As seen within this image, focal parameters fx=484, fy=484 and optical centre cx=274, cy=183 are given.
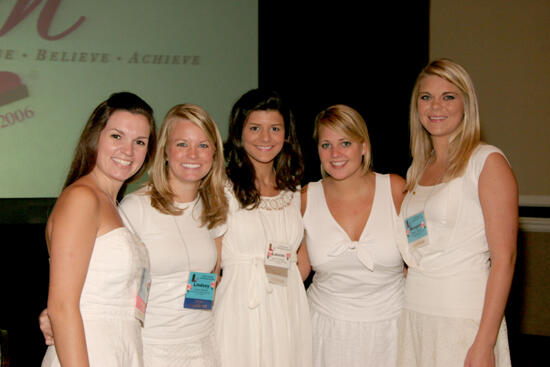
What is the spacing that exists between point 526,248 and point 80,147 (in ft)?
14.7

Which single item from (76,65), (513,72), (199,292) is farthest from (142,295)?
(513,72)

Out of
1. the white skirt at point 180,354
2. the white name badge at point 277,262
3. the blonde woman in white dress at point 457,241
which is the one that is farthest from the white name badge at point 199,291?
the blonde woman in white dress at point 457,241

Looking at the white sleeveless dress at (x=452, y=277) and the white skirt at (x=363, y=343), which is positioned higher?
the white sleeveless dress at (x=452, y=277)

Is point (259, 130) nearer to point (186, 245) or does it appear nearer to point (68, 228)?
point (186, 245)

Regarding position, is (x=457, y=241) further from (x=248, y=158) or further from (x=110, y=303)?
(x=110, y=303)

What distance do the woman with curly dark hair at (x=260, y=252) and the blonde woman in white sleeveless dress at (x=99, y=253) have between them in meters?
0.61

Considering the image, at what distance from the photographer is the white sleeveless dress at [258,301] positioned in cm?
221

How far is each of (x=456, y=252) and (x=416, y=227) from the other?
216 millimetres

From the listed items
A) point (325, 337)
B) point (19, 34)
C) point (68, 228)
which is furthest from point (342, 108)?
point (19, 34)

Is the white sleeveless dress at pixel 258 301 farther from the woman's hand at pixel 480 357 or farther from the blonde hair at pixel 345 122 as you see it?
the woman's hand at pixel 480 357

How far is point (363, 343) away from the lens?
2.27 metres

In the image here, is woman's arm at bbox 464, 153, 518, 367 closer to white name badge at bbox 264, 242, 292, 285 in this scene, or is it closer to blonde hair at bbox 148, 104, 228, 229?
white name badge at bbox 264, 242, 292, 285

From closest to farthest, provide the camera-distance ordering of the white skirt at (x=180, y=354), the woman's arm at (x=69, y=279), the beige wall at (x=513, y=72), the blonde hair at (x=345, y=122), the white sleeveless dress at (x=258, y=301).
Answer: the woman's arm at (x=69, y=279)
the white skirt at (x=180, y=354)
the white sleeveless dress at (x=258, y=301)
the blonde hair at (x=345, y=122)
the beige wall at (x=513, y=72)

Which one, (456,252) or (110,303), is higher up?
(456,252)
